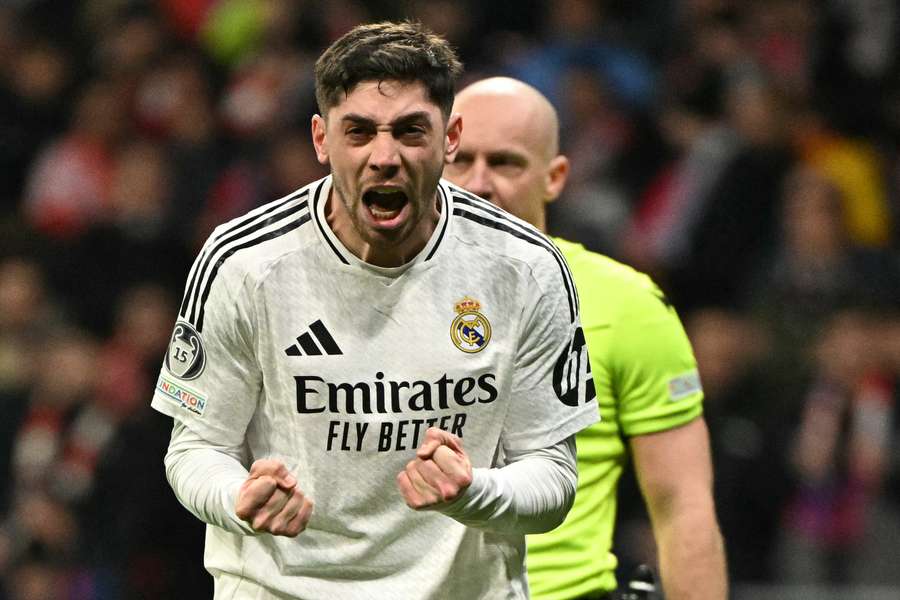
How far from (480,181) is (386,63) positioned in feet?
3.95

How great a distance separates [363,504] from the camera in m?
3.10

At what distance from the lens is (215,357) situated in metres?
3.07

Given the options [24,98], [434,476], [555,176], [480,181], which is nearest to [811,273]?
[555,176]

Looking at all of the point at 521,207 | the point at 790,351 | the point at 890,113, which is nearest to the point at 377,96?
the point at 521,207

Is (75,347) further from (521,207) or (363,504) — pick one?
(363,504)

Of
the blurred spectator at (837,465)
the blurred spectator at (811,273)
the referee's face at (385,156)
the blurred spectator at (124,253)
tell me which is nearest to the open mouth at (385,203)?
the referee's face at (385,156)

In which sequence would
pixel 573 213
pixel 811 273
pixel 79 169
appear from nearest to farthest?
pixel 811 273, pixel 573 213, pixel 79 169

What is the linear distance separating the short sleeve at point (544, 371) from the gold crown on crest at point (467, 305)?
0.31 ft

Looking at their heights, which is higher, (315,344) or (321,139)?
(321,139)

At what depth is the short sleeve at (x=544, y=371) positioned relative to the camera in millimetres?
3158

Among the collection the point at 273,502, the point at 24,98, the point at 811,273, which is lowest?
the point at 273,502

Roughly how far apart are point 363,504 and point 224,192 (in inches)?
213

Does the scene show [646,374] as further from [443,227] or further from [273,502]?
[273,502]

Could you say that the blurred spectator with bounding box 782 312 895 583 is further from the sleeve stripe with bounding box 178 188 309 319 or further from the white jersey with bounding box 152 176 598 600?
the sleeve stripe with bounding box 178 188 309 319
